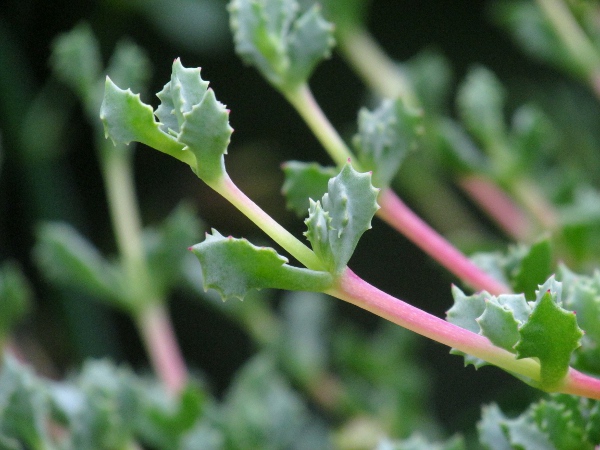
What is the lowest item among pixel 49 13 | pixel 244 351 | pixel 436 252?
pixel 436 252

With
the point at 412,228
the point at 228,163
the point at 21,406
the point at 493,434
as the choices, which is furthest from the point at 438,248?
the point at 228,163

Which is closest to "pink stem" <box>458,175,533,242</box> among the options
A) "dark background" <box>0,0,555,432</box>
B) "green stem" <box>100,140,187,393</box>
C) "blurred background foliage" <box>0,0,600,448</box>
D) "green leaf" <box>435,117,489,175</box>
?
"green leaf" <box>435,117,489,175</box>

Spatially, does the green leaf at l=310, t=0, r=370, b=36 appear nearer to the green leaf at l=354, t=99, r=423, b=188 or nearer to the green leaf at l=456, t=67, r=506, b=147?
the green leaf at l=456, t=67, r=506, b=147

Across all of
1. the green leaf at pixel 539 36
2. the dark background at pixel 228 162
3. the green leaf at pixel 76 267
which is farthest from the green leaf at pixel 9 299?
the green leaf at pixel 539 36

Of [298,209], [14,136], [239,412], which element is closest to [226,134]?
[298,209]

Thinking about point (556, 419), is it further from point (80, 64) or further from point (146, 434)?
point (80, 64)

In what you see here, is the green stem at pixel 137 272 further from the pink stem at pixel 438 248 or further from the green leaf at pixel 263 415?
the pink stem at pixel 438 248
